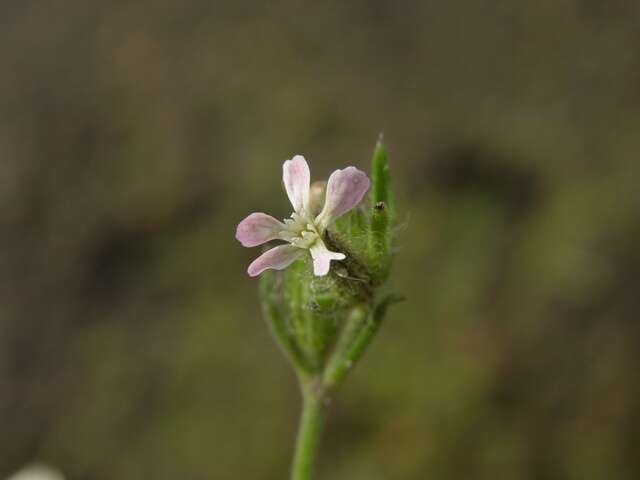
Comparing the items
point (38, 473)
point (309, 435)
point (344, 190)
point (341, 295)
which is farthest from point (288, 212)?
point (344, 190)

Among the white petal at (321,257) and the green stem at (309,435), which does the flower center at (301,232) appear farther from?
the green stem at (309,435)

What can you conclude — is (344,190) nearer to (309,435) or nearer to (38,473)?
(309,435)

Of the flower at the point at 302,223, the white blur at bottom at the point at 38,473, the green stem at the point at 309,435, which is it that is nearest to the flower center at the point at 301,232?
the flower at the point at 302,223

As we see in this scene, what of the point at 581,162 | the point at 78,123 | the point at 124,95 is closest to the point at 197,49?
the point at 124,95

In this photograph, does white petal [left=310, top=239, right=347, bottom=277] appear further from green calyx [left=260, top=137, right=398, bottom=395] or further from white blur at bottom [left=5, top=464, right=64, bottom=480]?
white blur at bottom [left=5, top=464, right=64, bottom=480]

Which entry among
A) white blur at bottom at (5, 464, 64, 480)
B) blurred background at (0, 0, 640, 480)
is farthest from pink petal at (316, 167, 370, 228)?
blurred background at (0, 0, 640, 480)

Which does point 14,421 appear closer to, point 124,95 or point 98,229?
point 98,229
